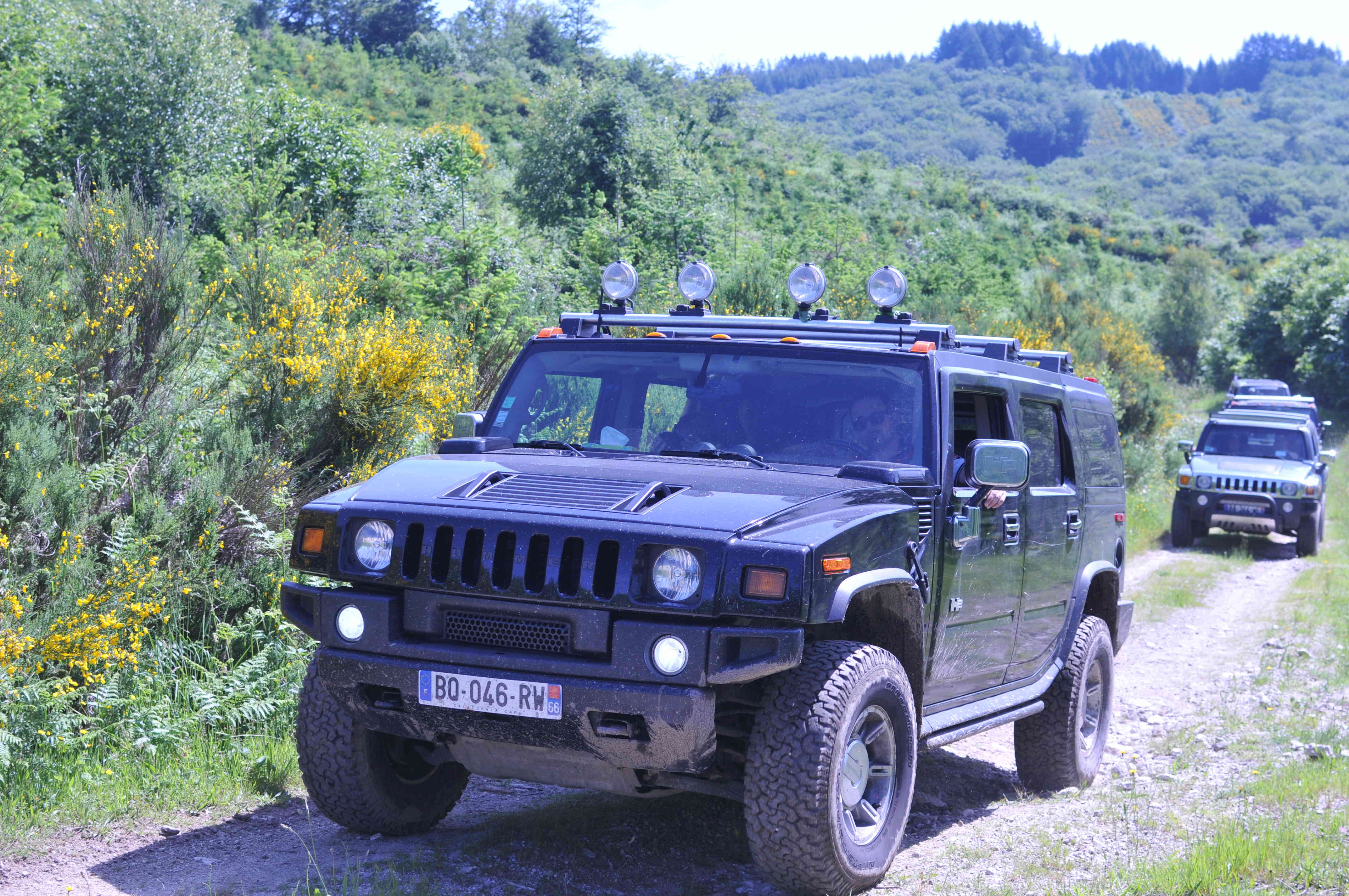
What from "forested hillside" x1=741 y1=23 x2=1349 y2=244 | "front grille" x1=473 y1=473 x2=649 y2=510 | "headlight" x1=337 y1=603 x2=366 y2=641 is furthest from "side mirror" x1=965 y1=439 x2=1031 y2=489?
"forested hillside" x1=741 y1=23 x2=1349 y2=244

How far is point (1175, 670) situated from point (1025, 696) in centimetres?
474

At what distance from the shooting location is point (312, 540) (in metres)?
4.06

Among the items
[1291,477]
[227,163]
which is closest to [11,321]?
[1291,477]

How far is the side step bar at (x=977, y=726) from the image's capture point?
181 inches

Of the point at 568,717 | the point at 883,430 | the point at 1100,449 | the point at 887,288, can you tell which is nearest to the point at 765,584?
the point at 568,717

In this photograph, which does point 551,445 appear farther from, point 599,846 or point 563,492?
point 599,846

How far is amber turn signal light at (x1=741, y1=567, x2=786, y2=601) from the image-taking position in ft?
11.5

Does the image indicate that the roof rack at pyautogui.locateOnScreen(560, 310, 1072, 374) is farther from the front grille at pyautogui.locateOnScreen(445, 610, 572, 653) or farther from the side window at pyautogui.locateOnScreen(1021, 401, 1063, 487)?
the front grille at pyautogui.locateOnScreen(445, 610, 572, 653)

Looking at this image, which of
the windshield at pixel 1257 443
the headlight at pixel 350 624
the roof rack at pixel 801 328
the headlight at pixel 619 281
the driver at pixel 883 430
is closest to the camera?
the headlight at pixel 350 624

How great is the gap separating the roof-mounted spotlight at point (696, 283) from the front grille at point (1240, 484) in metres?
13.5

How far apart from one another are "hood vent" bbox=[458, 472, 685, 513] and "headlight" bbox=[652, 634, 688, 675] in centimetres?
43

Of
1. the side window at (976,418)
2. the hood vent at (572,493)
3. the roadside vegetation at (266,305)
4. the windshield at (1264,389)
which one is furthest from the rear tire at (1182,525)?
the hood vent at (572,493)

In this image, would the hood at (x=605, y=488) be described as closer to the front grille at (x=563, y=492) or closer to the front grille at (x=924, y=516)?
the front grille at (x=563, y=492)

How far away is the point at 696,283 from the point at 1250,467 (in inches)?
561
